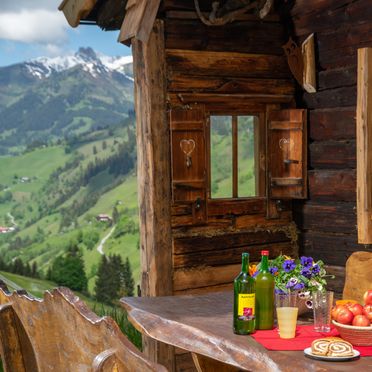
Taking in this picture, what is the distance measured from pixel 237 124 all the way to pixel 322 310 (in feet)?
9.60

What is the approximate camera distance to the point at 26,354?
2.08 metres

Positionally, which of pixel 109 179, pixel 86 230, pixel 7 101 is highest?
pixel 7 101

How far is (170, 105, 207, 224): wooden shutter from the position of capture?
5523 mm

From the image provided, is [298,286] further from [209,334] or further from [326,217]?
[326,217]

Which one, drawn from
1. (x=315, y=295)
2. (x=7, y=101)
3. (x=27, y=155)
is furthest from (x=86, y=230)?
(x=315, y=295)

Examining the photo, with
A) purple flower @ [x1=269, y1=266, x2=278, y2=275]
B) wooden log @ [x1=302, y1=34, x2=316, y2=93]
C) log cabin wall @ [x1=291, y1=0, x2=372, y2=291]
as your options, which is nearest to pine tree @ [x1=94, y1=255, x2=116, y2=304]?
log cabin wall @ [x1=291, y1=0, x2=372, y2=291]

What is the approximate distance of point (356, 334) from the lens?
285 cm

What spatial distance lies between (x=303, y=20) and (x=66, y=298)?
15.6ft

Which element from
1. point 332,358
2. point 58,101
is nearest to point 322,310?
point 332,358

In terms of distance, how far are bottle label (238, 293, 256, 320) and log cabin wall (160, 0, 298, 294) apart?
2.54m

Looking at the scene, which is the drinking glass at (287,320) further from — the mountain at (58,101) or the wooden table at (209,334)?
the mountain at (58,101)

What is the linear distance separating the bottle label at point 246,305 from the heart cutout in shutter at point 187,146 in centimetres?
264

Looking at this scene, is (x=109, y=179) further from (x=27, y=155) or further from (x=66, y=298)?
(x=66, y=298)

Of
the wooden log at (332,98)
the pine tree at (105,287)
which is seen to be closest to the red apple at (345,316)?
the wooden log at (332,98)
